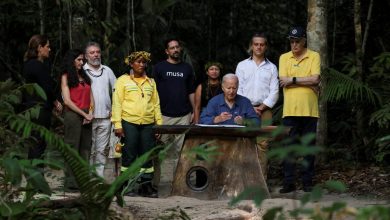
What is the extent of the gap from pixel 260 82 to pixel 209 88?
0.88 metres

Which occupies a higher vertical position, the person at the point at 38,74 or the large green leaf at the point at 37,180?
the person at the point at 38,74

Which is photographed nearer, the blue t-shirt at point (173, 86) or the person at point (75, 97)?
the person at point (75, 97)

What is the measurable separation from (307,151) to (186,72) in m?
6.31

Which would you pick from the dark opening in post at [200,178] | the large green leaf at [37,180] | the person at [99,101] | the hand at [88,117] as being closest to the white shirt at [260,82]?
the dark opening in post at [200,178]

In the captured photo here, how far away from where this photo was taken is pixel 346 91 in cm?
1024

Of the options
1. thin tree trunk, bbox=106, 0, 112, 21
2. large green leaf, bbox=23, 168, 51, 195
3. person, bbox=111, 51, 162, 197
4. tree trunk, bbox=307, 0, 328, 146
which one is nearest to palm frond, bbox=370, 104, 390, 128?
tree trunk, bbox=307, 0, 328, 146

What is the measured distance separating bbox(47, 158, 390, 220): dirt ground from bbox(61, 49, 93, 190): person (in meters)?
0.49

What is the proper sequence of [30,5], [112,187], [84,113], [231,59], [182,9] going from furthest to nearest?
[182,9] → [231,59] → [30,5] → [84,113] → [112,187]

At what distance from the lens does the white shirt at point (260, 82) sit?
8969 millimetres

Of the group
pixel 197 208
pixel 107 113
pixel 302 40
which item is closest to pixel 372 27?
pixel 302 40

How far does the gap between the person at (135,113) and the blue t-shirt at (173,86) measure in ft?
1.57

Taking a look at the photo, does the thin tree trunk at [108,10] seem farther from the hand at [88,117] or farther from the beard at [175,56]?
the hand at [88,117]

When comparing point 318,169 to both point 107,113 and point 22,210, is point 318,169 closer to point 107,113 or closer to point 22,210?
point 107,113

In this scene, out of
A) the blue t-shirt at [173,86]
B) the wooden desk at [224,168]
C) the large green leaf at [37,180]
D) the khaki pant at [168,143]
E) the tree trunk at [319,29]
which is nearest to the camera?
the large green leaf at [37,180]
